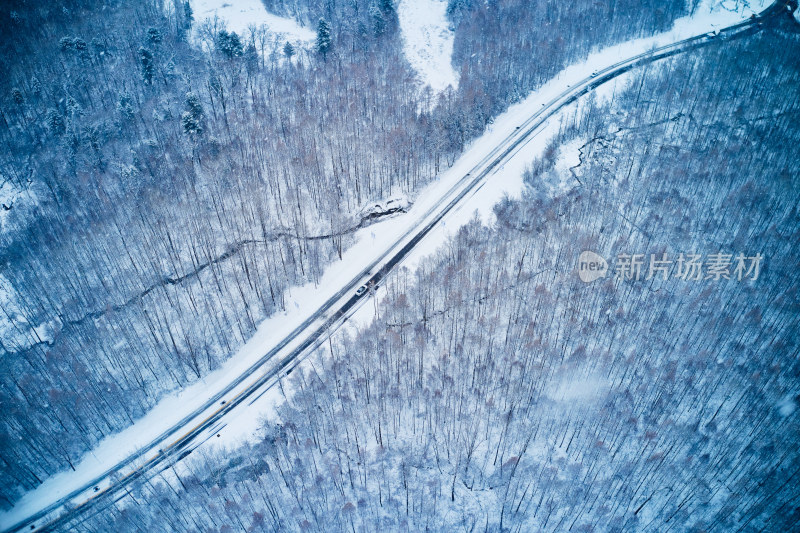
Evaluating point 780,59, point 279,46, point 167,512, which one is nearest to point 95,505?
point 167,512

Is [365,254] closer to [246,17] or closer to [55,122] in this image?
[55,122]

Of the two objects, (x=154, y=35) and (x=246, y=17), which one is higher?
(x=246, y=17)

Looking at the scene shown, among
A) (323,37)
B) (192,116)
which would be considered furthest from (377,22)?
(192,116)

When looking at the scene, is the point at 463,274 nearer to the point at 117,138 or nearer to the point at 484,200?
the point at 484,200

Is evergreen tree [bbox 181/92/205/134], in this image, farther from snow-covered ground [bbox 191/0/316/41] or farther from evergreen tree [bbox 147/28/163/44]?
snow-covered ground [bbox 191/0/316/41]

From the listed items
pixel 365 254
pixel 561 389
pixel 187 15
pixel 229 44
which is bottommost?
pixel 561 389

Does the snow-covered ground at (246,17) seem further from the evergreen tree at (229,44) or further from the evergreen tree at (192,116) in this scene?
the evergreen tree at (192,116)
